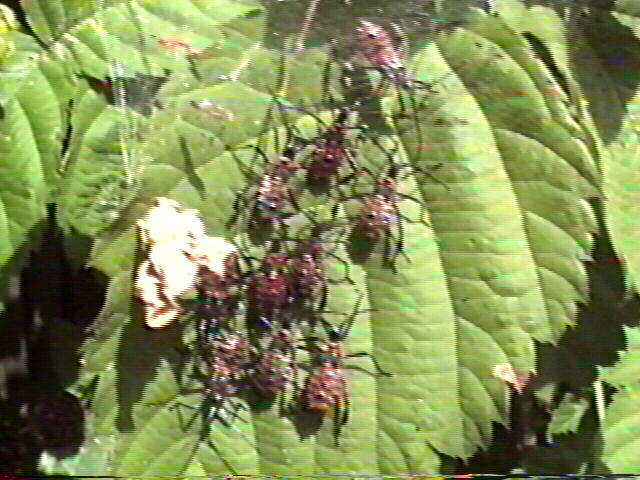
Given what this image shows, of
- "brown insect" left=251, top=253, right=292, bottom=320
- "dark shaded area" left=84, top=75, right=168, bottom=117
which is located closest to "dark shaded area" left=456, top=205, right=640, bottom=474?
"brown insect" left=251, top=253, right=292, bottom=320

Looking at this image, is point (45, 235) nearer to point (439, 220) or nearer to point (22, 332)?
point (22, 332)

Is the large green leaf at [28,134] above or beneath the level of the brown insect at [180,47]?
beneath

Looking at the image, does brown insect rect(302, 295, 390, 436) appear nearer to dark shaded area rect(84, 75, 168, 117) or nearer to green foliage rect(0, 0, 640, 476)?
green foliage rect(0, 0, 640, 476)

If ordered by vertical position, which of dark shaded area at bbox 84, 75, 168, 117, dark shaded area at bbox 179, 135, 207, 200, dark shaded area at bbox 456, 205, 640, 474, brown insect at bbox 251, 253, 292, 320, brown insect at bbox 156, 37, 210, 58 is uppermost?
brown insect at bbox 156, 37, 210, 58

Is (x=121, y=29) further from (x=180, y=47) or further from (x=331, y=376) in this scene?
(x=331, y=376)

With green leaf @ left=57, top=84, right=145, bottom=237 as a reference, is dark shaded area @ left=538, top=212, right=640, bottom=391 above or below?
below

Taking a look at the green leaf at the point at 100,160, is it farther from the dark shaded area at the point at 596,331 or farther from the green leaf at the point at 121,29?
the dark shaded area at the point at 596,331

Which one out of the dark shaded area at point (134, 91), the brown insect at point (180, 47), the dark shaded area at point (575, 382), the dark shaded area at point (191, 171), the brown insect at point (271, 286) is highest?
the brown insect at point (180, 47)

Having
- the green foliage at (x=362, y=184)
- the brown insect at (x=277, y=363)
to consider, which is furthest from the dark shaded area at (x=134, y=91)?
the brown insect at (x=277, y=363)
